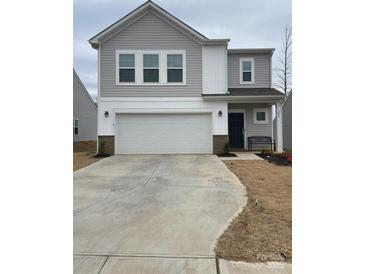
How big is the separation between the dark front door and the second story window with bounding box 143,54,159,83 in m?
5.09

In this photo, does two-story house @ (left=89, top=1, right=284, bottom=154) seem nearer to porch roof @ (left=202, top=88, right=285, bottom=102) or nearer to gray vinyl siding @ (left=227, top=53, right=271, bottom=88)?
porch roof @ (left=202, top=88, right=285, bottom=102)

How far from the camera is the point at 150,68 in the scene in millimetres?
14125

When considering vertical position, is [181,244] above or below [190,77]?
below

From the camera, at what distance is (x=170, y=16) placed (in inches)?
552

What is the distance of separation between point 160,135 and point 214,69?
4.37 metres

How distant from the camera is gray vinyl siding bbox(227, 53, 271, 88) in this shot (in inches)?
650

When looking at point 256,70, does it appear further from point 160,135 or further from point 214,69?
point 160,135

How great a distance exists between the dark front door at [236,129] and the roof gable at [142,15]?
442cm

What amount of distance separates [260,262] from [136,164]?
8061 mm

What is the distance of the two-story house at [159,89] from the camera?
14.1 meters

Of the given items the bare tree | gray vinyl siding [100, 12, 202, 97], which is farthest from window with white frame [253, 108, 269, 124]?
the bare tree

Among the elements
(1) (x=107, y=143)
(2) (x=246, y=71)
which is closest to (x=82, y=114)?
(1) (x=107, y=143)
